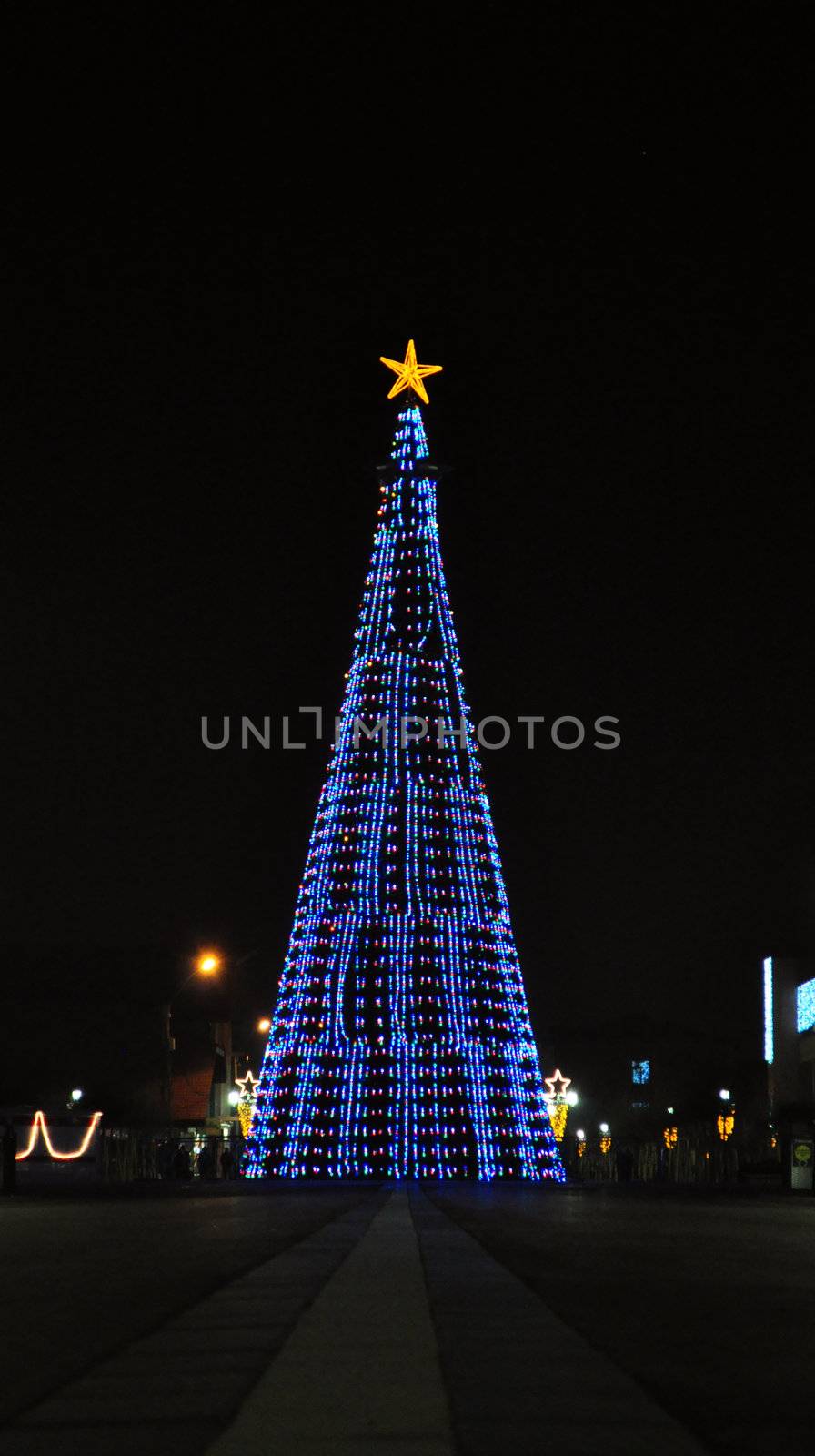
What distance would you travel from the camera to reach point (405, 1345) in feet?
26.0

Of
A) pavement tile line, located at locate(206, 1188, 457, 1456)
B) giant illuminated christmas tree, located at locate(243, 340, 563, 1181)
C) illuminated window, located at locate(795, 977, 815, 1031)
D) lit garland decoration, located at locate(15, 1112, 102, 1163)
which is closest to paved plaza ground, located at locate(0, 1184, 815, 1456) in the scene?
pavement tile line, located at locate(206, 1188, 457, 1456)

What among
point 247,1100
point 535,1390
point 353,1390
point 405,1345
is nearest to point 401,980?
point 247,1100

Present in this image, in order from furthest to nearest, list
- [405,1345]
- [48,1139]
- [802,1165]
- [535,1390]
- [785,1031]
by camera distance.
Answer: [785,1031] < [48,1139] < [802,1165] < [405,1345] < [535,1390]

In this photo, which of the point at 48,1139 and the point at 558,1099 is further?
the point at 558,1099

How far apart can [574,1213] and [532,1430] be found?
66.3 feet

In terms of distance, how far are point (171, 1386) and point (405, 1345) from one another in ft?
4.42

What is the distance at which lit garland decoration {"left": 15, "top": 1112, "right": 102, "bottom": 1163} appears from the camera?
42.4 meters

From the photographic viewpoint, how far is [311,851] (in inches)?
1811

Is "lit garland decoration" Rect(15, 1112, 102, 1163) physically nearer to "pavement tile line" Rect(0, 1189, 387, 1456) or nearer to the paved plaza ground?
the paved plaza ground

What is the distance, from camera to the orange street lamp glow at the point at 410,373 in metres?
49.6

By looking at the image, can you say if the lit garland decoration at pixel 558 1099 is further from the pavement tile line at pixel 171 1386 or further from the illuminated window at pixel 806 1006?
the pavement tile line at pixel 171 1386

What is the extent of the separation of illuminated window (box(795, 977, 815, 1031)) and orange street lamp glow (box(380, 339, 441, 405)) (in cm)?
3864

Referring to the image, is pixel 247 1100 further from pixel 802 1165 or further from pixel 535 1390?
pixel 535 1390

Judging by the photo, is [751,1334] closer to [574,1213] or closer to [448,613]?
[574,1213]
